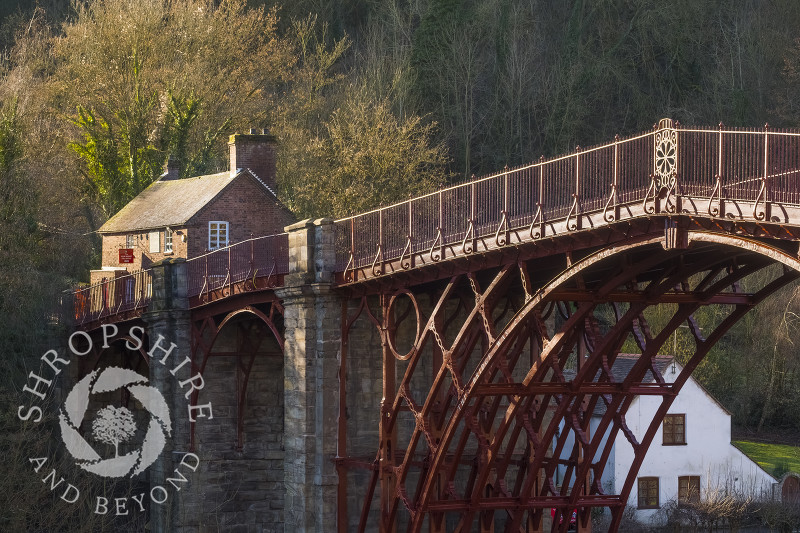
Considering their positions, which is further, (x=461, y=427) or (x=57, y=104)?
(x=57, y=104)

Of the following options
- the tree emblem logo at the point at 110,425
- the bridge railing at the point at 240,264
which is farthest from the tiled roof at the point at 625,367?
the bridge railing at the point at 240,264

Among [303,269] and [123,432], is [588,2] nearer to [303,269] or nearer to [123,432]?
[123,432]

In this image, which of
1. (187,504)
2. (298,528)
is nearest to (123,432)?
(187,504)

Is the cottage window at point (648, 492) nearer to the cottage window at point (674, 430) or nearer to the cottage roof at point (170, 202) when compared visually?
the cottage window at point (674, 430)

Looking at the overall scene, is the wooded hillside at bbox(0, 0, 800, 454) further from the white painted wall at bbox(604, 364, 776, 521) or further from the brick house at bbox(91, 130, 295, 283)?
the white painted wall at bbox(604, 364, 776, 521)

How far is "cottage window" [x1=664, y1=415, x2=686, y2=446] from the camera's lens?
A: 129ft

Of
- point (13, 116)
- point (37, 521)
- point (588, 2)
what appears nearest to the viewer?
point (37, 521)

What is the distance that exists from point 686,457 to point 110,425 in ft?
56.2

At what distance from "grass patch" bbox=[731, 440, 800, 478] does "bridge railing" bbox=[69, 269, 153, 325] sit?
19.6m

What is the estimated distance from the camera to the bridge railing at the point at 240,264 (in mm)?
26281

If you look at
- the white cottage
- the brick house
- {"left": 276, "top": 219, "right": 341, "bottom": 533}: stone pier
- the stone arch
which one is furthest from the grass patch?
{"left": 276, "top": 219, "right": 341, "bottom": 533}: stone pier

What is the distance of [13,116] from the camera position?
40.8 metres

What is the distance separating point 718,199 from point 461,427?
1148 cm

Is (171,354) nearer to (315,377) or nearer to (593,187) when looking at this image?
(315,377)
